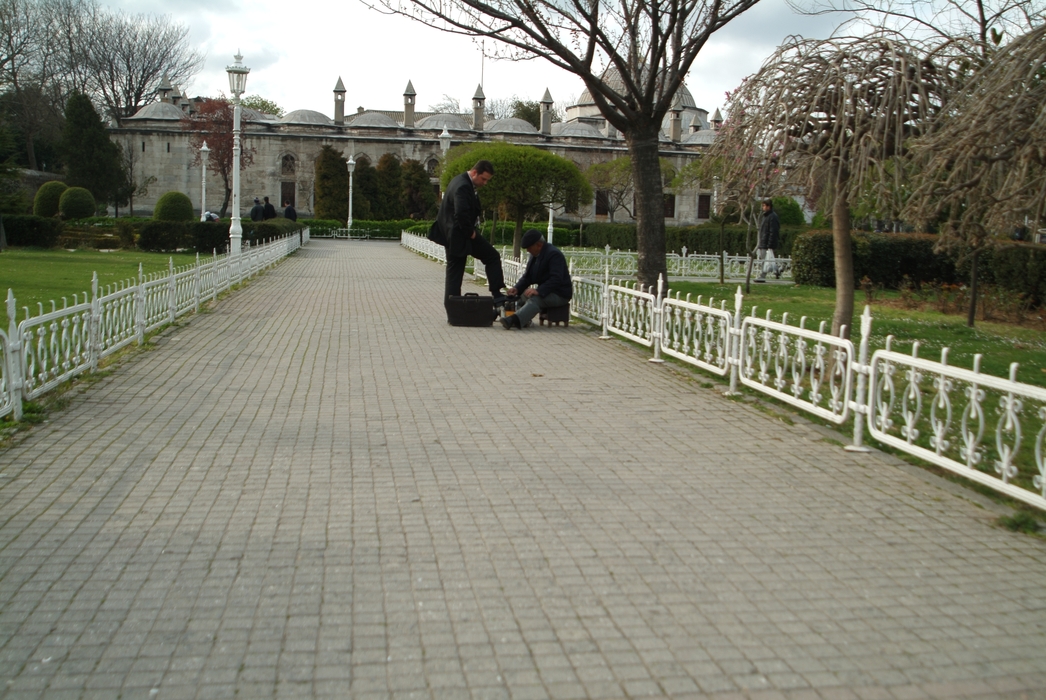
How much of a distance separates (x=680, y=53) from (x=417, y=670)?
437 inches

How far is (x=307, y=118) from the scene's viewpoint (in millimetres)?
68188

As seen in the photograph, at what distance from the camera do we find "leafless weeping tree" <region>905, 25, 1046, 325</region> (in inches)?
246

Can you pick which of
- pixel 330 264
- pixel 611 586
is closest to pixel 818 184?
pixel 611 586

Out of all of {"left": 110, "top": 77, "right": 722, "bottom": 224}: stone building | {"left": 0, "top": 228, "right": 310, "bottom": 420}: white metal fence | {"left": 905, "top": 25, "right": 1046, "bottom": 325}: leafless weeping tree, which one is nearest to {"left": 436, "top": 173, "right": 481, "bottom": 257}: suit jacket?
{"left": 0, "top": 228, "right": 310, "bottom": 420}: white metal fence

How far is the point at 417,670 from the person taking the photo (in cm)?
301

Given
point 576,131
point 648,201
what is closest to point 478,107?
point 576,131

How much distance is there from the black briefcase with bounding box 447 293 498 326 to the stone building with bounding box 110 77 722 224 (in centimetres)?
5151

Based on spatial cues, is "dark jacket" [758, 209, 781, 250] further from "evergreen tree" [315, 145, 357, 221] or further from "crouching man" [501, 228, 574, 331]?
"evergreen tree" [315, 145, 357, 221]

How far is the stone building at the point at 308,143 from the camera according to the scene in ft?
209

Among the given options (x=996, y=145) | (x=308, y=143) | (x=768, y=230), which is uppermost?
(x=308, y=143)

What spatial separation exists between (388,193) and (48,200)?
24.7 meters

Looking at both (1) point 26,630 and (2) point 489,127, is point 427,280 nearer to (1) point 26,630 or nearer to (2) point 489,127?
(1) point 26,630

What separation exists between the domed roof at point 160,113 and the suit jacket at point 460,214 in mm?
57270

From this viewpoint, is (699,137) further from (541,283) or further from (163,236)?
(541,283)
